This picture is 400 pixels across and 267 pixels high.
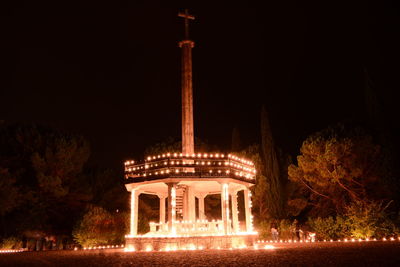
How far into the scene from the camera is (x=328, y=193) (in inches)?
1278

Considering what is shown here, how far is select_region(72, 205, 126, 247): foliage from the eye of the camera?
2780 centimetres

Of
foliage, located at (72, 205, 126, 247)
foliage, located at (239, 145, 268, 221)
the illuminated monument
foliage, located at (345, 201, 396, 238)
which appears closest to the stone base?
the illuminated monument

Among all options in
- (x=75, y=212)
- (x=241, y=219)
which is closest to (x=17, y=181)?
(x=75, y=212)

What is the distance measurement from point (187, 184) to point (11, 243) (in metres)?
13.7

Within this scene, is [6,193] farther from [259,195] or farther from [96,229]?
[259,195]

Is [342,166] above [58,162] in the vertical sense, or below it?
below

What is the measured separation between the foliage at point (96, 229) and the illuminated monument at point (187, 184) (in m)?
5.24

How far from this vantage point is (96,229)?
91.6 feet

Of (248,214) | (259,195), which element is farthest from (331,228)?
(259,195)

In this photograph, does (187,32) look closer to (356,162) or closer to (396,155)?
(356,162)

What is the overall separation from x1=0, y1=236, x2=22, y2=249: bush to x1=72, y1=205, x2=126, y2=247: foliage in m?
3.89

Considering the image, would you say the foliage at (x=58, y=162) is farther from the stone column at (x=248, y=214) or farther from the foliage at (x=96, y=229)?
the stone column at (x=248, y=214)

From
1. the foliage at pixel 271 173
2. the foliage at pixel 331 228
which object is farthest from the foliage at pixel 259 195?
the foliage at pixel 331 228

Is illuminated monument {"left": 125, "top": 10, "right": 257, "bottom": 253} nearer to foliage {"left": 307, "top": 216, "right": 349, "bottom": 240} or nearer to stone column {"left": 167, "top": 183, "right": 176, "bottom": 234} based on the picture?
stone column {"left": 167, "top": 183, "right": 176, "bottom": 234}
